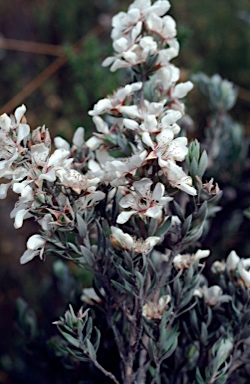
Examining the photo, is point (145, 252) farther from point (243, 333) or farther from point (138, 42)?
point (138, 42)

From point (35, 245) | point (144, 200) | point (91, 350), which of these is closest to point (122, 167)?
point (144, 200)

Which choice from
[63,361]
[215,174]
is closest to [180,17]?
[215,174]

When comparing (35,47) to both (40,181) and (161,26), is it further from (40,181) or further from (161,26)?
(40,181)

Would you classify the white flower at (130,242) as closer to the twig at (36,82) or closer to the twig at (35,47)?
the twig at (36,82)

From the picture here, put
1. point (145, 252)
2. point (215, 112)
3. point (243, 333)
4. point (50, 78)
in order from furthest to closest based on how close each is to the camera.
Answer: point (50, 78) < point (215, 112) < point (243, 333) < point (145, 252)

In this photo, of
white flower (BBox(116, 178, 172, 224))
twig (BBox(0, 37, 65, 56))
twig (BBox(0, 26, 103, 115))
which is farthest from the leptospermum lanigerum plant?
twig (BBox(0, 37, 65, 56))

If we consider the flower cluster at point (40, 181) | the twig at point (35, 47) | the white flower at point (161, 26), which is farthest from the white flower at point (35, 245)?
the twig at point (35, 47)
